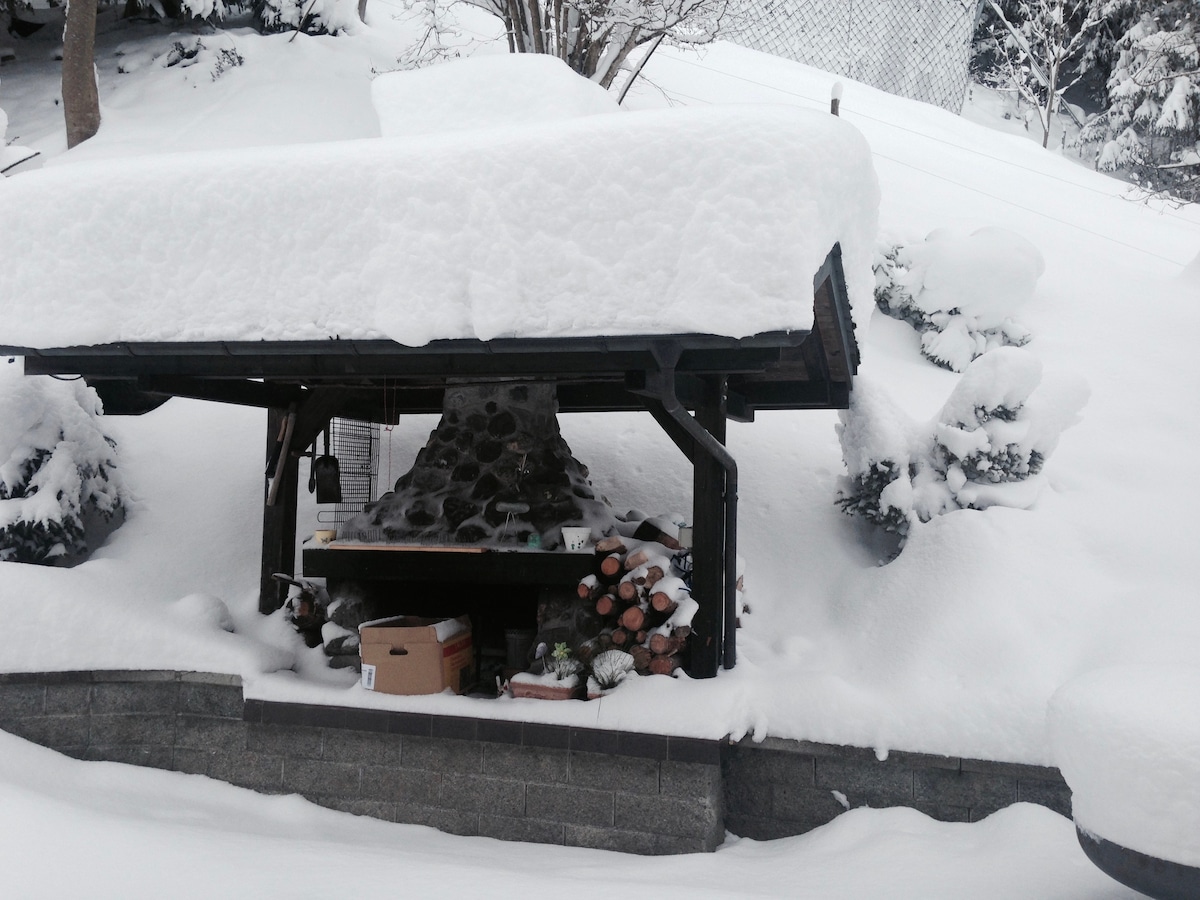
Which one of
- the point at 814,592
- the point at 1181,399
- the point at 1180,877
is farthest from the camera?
the point at 1181,399

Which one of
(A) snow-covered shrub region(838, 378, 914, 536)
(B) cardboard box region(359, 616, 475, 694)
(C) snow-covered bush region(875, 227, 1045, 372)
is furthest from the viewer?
(C) snow-covered bush region(875, 227, 1045, 372)

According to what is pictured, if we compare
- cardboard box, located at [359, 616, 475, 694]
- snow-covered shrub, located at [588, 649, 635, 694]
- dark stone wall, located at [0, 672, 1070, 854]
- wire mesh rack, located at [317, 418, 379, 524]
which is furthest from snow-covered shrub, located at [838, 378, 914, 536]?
wire mesh rack, located at [317, 418, 379, 524]

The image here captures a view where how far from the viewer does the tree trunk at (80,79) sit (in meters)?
9.80

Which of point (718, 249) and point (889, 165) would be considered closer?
point (718, 249)

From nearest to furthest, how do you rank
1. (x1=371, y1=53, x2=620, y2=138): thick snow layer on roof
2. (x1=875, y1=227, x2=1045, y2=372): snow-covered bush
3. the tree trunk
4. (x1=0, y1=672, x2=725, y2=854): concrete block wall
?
1. (x1=0, y1=672, x2=725, y2=854): concrete block wall
2. (x1=371, y1=53, x2=620, y2=138): thick snow layer on roof
3. (x1=875, y1=227, x2=1045, y2=372): snow-covered bush
4. the tree trunk

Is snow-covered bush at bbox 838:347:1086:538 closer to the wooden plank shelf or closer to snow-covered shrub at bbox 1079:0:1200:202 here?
the wooden plank shelf

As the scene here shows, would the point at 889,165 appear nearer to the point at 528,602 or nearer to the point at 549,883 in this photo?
the point at 528,602

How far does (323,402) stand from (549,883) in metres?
3.60

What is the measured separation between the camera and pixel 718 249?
3.30m

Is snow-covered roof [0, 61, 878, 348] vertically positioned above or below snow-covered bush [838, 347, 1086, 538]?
above

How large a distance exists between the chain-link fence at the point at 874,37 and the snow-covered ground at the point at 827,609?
9.31 meters

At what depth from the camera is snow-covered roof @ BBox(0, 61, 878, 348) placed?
10.8ft

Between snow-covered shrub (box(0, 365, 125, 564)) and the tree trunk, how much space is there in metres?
5.56

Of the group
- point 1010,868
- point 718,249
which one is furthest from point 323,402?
point 1010,868
